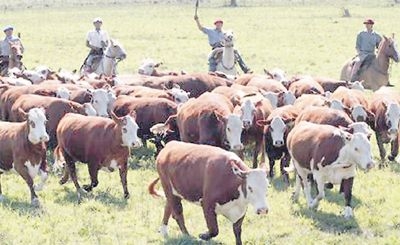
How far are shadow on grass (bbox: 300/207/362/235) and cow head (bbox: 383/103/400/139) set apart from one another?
2936mm

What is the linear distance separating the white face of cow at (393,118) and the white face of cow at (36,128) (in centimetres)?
546

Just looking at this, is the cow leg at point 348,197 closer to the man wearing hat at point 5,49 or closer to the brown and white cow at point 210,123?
the brown and white cow at point 210,123

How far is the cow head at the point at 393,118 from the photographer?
11867mm

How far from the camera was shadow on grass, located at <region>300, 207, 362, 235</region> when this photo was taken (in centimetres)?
881

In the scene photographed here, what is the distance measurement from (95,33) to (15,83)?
14.9 ft

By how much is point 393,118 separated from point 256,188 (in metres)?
5.27

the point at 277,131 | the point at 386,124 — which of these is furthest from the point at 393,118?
the point at 277,131

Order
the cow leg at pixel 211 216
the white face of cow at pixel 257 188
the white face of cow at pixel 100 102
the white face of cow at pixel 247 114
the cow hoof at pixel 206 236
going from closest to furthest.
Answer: the white face of cow at pixel 257 188 < the cow leg at pixel 211 216 < the cow hoof at pixel 206 236 < the white face of cow at pixel 247 114 < the white face of cow at pixel 100 102

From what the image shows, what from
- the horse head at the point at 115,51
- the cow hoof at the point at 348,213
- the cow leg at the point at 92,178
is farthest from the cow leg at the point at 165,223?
the horse head at the point at 115,51

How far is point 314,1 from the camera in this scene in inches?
2692

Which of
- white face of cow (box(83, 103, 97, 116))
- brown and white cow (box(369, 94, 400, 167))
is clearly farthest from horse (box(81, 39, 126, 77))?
brown and white cow (box(369, 94, 400, 167))

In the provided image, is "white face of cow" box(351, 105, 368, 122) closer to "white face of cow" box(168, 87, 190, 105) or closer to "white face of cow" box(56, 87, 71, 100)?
"white face of cow" box(168, 87, 190, 105)

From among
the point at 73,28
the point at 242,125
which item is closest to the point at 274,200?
the point at 242,125

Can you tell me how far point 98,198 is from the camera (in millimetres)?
10125
